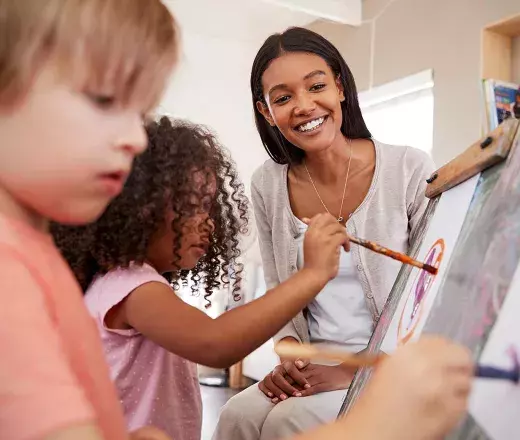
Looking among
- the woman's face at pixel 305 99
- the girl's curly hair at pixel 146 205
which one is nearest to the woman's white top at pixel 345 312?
the woman's face at pixel 305 99

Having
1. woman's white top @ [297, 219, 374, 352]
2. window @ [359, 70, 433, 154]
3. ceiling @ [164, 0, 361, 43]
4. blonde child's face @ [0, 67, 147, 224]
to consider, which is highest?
ceiling @ [164, 0, 361, 43]

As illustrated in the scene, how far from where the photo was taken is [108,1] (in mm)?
428

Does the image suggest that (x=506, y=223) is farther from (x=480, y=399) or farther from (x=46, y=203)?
(x=46, y=203)

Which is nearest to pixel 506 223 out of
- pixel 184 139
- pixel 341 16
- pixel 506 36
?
pixel 184 139

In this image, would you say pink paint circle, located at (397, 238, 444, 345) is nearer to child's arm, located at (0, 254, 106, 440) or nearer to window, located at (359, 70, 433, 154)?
child's arm, located at (0, 254, 106, 440)

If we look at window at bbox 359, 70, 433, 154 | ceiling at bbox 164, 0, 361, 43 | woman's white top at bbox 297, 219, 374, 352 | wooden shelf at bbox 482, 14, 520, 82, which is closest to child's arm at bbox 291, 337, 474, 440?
woman's white top at bbox 297, 219, 374, 352

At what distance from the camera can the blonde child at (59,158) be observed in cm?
35

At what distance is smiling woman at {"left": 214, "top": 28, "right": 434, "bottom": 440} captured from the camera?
1134mm

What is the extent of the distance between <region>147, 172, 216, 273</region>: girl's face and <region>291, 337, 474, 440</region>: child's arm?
582mm

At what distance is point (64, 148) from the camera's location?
0.41 metres

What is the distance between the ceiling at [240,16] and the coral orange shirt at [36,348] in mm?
2857

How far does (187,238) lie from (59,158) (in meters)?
0.53

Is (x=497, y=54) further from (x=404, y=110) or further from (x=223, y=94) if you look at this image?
(x=223, y=94)

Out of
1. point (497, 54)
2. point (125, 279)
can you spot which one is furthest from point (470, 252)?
point (497, 54)
